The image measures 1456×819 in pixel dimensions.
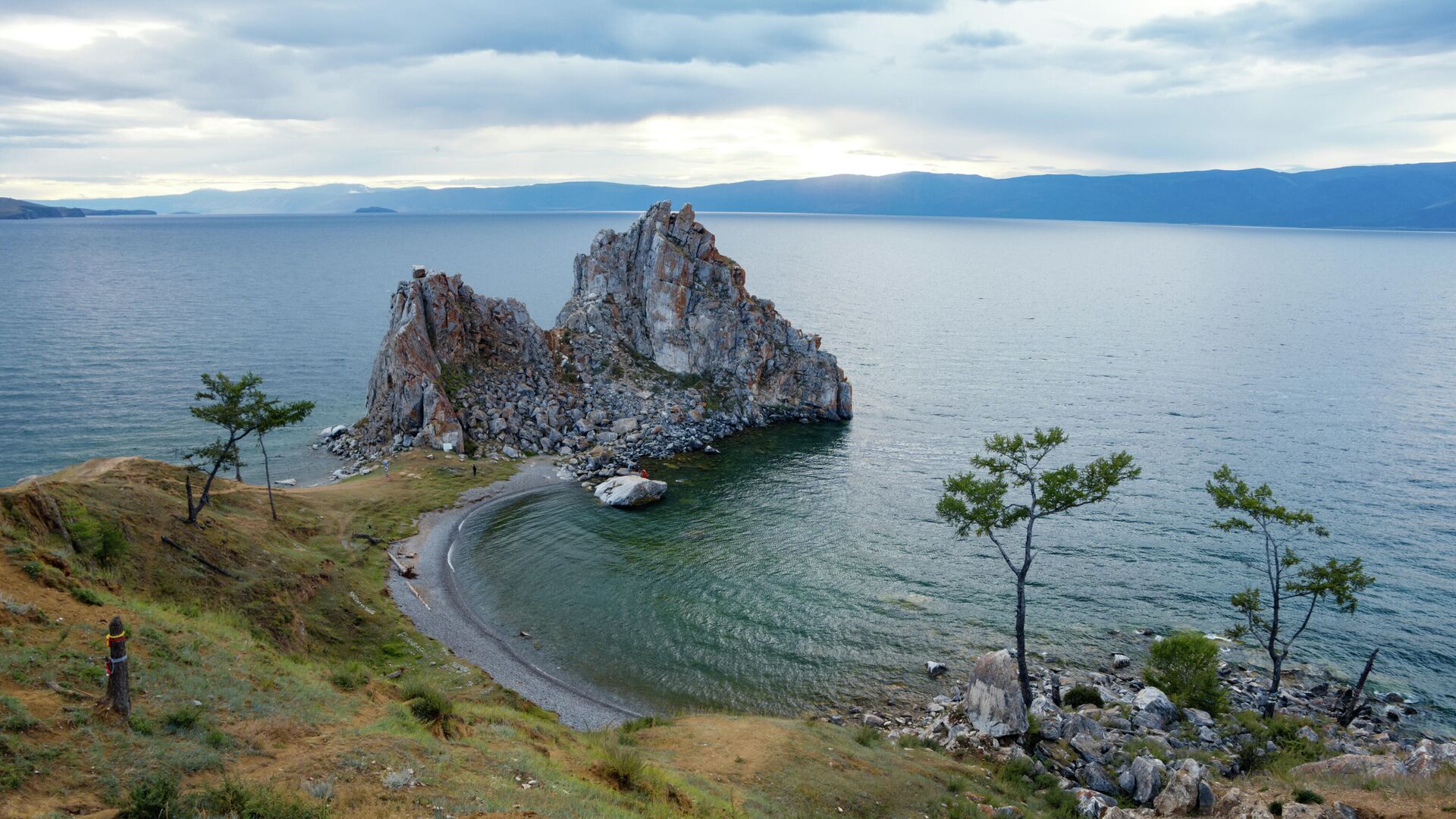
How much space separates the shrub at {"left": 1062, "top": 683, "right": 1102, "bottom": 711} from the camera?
35.8 metres

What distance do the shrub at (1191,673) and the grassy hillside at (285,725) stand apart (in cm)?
1377

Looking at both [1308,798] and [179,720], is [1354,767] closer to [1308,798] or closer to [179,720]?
A: [1308,798]

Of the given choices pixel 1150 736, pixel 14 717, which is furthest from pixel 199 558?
pixel 1150 736

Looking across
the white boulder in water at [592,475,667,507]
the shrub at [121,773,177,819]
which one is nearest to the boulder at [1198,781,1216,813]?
the shrub at [121,773,177,819]

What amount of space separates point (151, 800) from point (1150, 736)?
36763 millimetres

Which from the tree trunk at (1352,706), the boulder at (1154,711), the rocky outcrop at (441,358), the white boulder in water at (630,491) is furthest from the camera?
the rocky outcrop at (441,358)

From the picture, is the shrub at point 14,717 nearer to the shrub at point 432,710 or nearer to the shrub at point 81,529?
the shrub at point 432,710

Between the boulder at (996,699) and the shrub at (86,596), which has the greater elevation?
the shrub at (86,596)

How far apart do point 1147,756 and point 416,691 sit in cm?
2833

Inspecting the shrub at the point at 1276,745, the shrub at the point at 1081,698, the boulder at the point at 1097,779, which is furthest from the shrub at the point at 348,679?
the shrub at the point at 1276,745

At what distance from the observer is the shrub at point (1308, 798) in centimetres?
2423

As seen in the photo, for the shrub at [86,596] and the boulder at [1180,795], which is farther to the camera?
the boulder at [1180,795]

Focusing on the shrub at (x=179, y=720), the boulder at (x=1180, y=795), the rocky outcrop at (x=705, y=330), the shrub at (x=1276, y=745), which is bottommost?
the shrub at (x=1276, y=745)

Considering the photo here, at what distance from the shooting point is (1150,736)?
32719 mm
